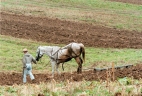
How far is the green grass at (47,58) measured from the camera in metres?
20.8

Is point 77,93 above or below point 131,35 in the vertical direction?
above

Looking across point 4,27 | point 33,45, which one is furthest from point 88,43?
point 4,27

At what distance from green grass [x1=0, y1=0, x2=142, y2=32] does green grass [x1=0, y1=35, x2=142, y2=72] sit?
9685mm

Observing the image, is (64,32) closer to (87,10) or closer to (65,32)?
(65,32)

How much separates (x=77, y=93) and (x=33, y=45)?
1721 cm

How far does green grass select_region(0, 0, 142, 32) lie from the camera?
35.8 metres

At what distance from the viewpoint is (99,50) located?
2545 centimetres

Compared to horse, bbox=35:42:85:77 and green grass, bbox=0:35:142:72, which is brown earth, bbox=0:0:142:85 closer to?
green grass, bbox=0:35:142:72

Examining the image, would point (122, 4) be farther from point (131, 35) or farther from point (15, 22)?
point (15, 22)

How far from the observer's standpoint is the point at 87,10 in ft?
133

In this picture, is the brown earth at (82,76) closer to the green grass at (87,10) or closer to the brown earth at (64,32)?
the brown earth at (64,32)

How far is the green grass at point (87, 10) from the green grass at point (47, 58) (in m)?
9.69

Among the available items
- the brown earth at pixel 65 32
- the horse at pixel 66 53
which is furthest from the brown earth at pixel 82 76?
the brown earth at pixel 65 32

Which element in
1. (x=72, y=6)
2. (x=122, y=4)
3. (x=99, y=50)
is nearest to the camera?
(x=99, y=50)
